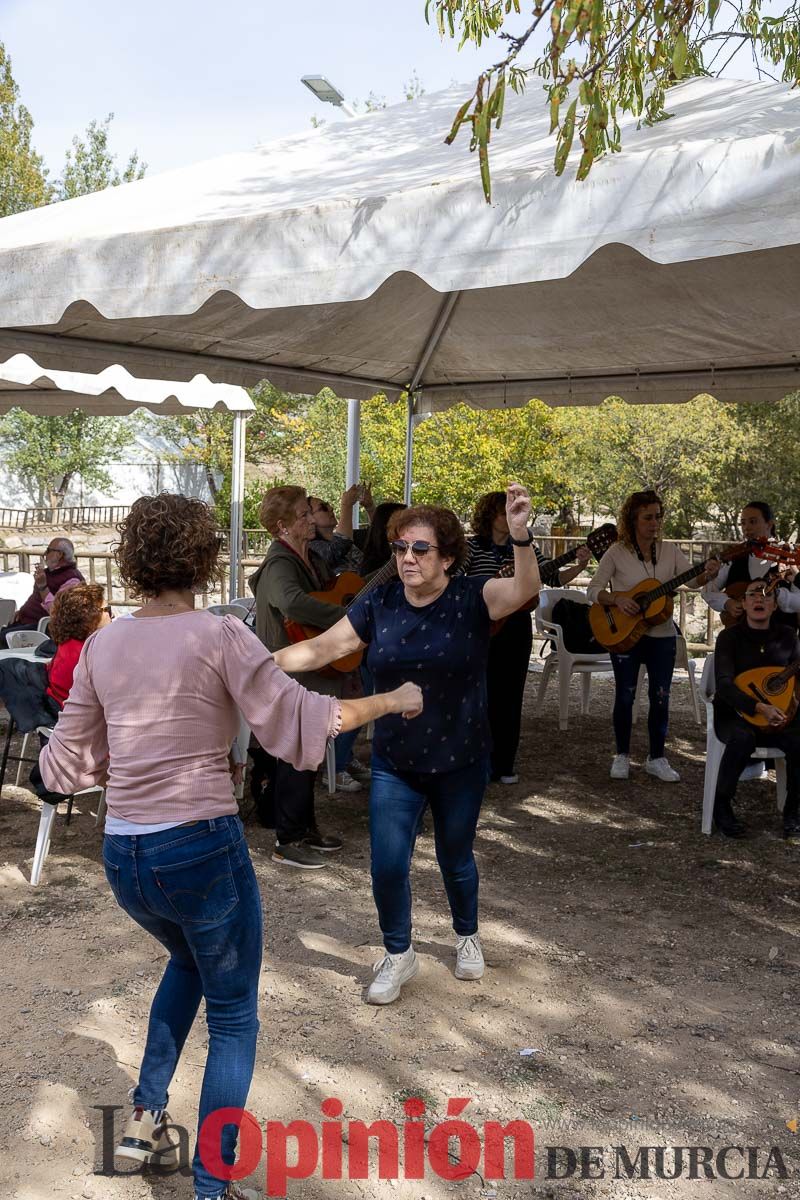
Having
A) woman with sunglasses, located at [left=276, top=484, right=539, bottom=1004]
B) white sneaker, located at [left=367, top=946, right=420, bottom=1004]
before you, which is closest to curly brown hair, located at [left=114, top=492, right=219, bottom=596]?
woman with sunglasses, located at [left=276, top=484, right=539, bottom=1004]

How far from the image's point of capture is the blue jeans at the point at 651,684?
20.1 ft

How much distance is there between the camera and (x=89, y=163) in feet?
98.3

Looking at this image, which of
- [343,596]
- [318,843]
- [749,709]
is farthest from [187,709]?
[749,709]

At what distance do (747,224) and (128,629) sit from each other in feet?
7.18

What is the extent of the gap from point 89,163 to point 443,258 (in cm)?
3009

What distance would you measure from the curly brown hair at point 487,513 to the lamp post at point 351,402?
6.50 ft

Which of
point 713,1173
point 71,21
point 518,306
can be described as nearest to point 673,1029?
point 713,1173

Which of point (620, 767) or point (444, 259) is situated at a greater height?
point (444, 259)

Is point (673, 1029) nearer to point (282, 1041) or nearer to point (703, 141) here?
point (282, 1041)

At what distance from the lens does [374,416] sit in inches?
880

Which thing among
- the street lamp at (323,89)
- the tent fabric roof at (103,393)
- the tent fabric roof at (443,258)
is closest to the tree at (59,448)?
the tent fabric roof at (103,393)

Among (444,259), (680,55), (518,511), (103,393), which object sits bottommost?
(518,511)

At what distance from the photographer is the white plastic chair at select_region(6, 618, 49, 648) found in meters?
6.21

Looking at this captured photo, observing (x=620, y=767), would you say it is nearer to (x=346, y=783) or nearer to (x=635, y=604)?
(x=635, y=604)
